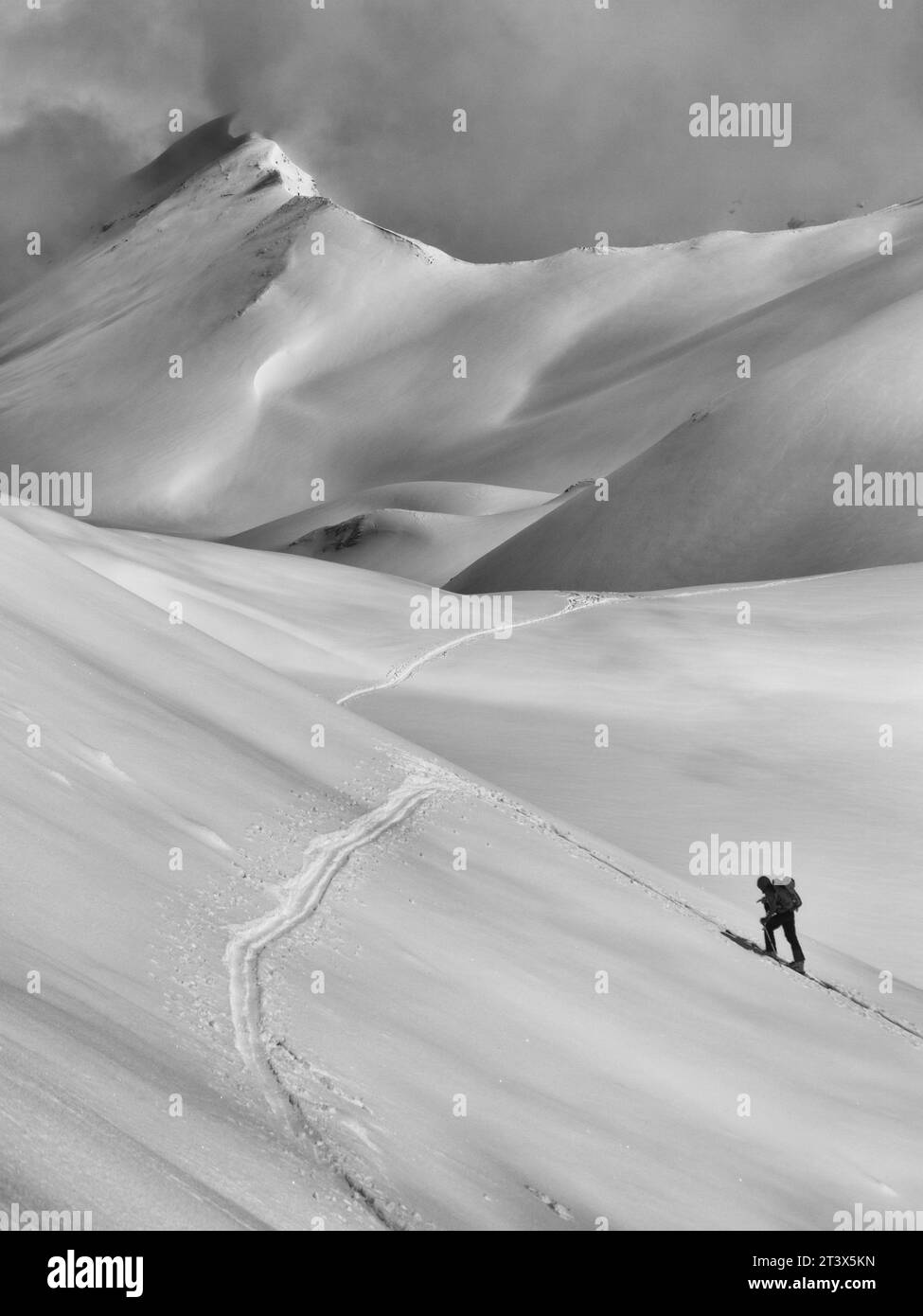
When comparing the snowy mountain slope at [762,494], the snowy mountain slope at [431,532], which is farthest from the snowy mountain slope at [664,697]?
the snowy mountain slope at [431,532]

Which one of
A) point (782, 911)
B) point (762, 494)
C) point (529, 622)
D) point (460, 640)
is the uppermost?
point (762, 494)

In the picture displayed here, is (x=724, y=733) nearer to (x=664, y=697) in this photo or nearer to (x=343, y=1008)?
(x=664, y=697)

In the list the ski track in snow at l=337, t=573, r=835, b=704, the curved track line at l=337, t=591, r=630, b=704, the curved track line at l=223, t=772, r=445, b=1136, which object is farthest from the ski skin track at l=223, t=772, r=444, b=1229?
the ski track in snow at l=337, t=573, r=835, b=704

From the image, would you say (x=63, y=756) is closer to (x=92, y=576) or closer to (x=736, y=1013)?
(x=736, y=1013)

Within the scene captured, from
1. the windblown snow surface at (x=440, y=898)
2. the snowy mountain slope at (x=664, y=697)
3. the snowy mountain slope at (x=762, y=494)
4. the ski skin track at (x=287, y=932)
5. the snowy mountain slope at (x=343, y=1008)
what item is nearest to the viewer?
the snowy mountain slope at (x=343, y=1008)

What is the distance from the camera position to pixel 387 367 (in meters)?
166

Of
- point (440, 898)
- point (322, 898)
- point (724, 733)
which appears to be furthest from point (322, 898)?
point (724, 733)

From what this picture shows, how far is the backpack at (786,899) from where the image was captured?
1337 centimetres

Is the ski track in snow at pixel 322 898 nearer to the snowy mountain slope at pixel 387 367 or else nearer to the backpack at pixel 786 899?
the backpack at pixel 786 899

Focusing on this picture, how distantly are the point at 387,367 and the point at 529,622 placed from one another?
13463 cm

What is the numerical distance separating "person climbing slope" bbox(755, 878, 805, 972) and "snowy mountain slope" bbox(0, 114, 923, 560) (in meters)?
104

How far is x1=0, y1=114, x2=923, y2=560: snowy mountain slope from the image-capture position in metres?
129

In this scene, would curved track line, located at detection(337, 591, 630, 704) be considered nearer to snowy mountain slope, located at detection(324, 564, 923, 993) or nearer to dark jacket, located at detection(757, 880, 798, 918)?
snowy mountain slope, located at detection(324, 564, 923, 993)

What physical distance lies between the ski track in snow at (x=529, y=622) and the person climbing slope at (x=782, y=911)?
1330 centimetres
